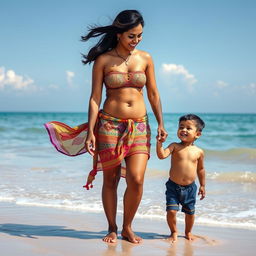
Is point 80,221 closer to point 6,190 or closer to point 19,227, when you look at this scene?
point 19,227

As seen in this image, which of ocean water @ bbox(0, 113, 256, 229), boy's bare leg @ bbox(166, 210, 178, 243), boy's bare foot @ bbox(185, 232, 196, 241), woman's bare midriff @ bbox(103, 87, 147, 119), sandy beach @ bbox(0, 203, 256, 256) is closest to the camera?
sandy beach @ bbox(0, 203, 256, 256)

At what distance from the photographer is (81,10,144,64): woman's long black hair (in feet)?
13.7

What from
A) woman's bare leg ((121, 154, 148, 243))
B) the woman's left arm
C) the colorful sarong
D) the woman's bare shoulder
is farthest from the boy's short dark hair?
the woman's bare shoulder

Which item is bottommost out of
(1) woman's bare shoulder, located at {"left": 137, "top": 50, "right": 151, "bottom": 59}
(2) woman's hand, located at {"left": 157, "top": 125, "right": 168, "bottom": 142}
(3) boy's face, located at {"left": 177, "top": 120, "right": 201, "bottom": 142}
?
(2) woman's hand, located at {"left": 157, "top": 125, "right": 168, "bottom": 142}

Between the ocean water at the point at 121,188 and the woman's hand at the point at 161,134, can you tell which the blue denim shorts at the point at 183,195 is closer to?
the woman's hand at the point at 161,134

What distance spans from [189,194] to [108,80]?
4.18 feet

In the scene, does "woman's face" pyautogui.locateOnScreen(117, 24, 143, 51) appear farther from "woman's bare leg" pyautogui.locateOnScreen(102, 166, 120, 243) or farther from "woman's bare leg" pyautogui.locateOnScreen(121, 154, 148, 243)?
"woman's bare leg" pyautogui.locateOnScreen(102, 166, 120, 243)

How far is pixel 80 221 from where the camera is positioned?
530 cm

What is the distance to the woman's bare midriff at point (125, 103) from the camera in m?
4.28

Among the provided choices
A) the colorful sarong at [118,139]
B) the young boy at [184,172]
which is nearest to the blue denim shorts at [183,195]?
the young boy at [184,172]

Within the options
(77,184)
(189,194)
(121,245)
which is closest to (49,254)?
(121,245)

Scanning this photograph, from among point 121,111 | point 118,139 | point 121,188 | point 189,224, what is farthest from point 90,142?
point 121,188

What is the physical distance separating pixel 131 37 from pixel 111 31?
22 centimetres

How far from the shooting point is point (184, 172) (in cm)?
445
